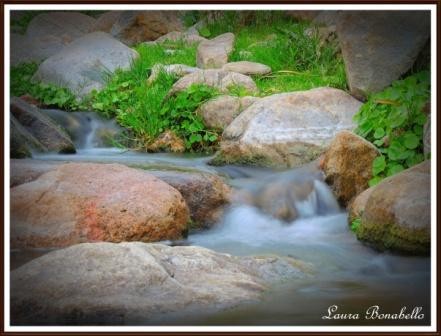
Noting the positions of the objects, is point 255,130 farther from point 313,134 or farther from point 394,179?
point 394,179

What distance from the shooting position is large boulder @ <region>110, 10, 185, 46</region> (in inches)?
429

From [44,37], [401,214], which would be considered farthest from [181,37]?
[401,214]

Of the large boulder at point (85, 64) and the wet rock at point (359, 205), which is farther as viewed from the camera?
the large boulder at point (85, 64)

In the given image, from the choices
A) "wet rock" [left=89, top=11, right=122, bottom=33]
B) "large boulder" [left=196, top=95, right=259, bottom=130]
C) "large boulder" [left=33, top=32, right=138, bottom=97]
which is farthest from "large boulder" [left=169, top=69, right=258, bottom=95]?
"wet rock" [left=89, top=11, right=122, bottom=33]

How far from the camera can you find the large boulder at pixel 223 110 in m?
6.59

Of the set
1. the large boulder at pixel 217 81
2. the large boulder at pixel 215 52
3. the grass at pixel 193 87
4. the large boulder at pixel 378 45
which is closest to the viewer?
the large boulder at pixel 378 45

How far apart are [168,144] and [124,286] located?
3583 millimetres

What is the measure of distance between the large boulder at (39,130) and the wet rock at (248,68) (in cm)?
240

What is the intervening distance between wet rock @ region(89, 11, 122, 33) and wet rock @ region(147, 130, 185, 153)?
5.25 metres

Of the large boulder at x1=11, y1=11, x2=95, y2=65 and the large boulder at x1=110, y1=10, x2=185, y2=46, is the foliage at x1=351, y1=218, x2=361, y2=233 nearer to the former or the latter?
the large boulder at x1=11, y1=11, x2=95, y2=65

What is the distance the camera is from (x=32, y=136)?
5996 mm

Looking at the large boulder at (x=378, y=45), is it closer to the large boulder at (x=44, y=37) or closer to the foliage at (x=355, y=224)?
the foliage at (x=355, y=224)

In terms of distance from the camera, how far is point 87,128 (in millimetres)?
7125

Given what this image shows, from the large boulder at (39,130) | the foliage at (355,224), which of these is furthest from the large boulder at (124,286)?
the large boulder at (39,130)
